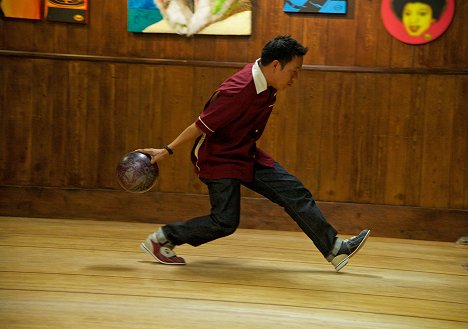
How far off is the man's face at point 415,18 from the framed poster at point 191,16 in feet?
4.10

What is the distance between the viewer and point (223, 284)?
3449 mm

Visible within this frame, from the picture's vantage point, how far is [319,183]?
533 cm

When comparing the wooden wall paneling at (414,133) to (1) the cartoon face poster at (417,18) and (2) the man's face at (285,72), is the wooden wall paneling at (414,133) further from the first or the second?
(2) the man's face at (285,72)

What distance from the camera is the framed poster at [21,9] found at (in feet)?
17.9

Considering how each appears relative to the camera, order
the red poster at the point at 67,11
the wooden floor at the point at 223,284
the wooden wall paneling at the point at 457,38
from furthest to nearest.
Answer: the red poster at the point at 67,11, the wooden wall paneling at the point at 457,38, the wooden floor at the point at 223,284

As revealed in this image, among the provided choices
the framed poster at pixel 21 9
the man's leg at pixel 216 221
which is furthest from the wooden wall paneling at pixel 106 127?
the man's leg at pixel 216 221

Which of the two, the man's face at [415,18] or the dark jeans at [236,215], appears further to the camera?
the man's face at [415,18]

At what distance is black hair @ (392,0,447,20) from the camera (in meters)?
5.13

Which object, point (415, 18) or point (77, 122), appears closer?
point (415, 18)

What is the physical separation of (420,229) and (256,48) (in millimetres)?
1954

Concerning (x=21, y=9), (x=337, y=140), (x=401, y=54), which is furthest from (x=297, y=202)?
(x=21, y=9)

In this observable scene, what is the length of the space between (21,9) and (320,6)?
8.08 feet

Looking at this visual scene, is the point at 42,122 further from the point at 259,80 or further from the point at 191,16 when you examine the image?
the point at 259,80

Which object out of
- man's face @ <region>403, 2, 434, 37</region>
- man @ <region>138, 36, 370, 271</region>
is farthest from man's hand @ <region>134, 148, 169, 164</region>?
man's face @ <region>403, 2, 434, 37</region>
